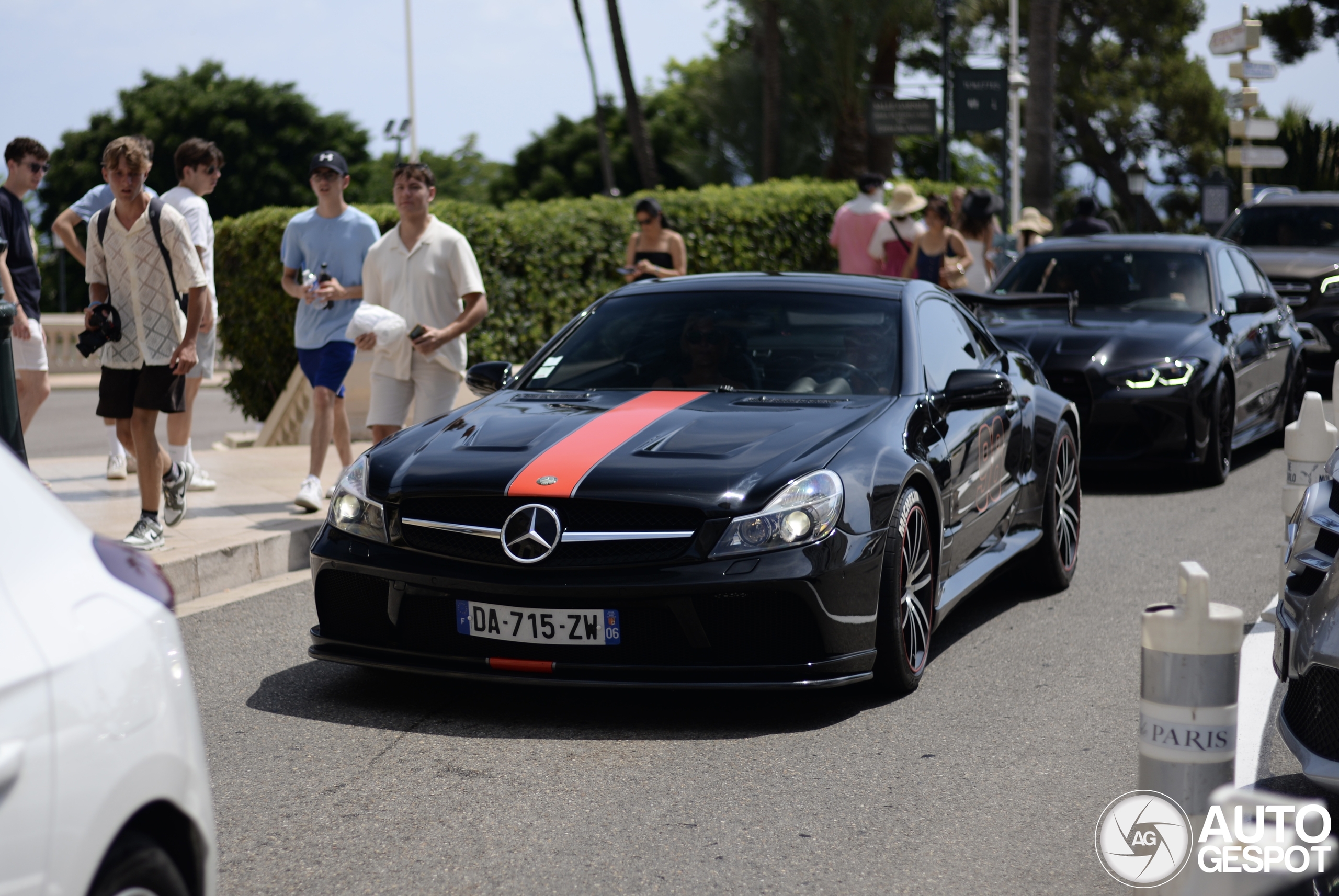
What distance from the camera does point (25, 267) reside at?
9.14 m

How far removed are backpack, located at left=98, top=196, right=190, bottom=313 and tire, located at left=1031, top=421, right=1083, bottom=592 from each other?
4.13 meters

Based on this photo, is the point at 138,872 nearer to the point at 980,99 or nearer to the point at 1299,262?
the point at 1299,262

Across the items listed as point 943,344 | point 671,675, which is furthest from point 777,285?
point 671,675

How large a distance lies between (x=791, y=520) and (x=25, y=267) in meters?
6.11

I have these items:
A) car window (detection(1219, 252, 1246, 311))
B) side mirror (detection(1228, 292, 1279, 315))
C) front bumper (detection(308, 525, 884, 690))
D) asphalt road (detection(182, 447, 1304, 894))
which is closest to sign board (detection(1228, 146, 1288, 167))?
car window (detection(1219, 252, 1246, 311))

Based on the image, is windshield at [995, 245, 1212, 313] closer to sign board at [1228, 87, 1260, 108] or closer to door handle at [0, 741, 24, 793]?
door handle at [0, 741, 24, 793]

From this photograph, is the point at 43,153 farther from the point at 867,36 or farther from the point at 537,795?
the point at 867,36

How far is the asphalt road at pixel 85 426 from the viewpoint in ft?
50.1

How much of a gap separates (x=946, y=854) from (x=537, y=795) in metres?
1.12

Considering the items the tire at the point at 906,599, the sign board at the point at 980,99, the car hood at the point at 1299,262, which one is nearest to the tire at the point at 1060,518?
the tire at the point at 906,599

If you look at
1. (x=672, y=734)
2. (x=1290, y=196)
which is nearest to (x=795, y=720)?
(x=672, y=734)

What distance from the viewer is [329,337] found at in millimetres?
8836

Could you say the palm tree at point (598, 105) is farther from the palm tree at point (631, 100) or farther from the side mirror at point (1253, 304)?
the side mirror at point (1253, 304)

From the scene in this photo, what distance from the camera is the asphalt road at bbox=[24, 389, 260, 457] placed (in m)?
15.3
